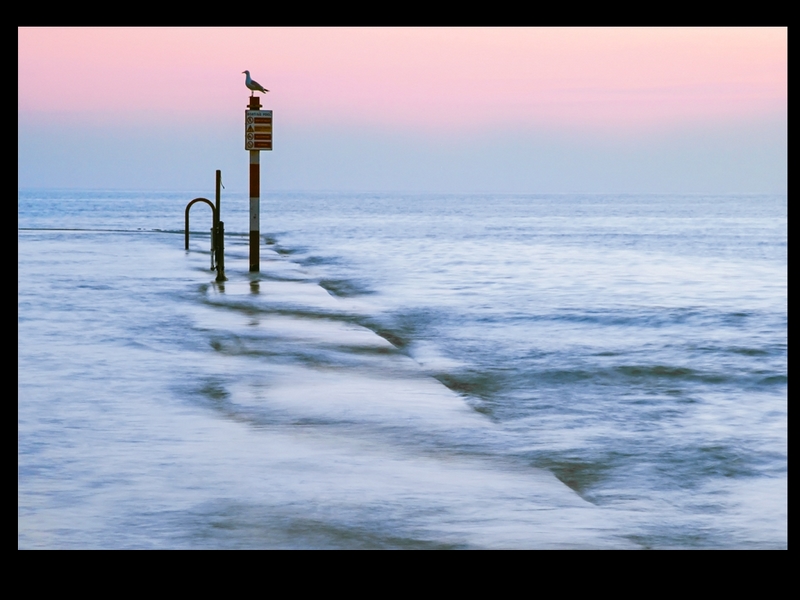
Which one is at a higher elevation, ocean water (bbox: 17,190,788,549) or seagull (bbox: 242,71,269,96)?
seagull (bbox: 242,71,269,96)

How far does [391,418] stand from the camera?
675 centimetres

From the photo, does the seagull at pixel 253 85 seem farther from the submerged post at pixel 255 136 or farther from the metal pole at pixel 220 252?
the metal pole at pixel 220 252

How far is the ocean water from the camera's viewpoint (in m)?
4.58

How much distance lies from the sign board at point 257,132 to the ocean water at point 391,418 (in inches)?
89.9

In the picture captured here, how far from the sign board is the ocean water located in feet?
7.49

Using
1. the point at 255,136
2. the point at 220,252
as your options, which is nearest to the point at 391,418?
the point at 255,136

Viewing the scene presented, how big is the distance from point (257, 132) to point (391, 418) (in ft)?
32.1

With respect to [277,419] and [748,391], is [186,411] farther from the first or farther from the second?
[748,391]

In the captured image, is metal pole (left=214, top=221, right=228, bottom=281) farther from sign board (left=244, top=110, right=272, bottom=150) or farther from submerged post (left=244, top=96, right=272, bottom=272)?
sign board (left=244, top=110, right=272, bottom=150)

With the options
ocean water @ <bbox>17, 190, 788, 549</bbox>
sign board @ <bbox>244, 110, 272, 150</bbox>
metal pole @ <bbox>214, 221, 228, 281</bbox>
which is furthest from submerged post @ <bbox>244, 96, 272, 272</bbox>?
ocean water @ <bbox>17, 190, 788, 549</bbox>

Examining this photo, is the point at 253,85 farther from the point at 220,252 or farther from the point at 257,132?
the point at 220,252

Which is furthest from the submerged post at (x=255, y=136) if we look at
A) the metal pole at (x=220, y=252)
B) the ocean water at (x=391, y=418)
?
the ocean water at (x=391, y=418)
